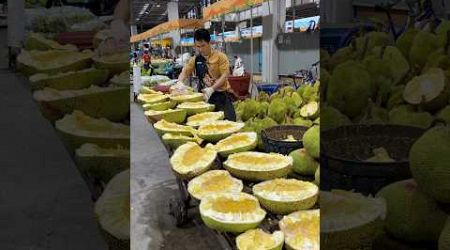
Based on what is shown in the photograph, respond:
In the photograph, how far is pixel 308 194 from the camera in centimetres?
122

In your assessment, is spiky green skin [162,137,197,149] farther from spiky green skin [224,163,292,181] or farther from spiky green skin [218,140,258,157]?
spiky green skin [224,163,292,181]

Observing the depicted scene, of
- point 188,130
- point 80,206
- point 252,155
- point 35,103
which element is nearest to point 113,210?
point 80,206

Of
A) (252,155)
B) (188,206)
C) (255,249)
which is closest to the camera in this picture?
(255,249)

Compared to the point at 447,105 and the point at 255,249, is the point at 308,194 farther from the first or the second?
the point at 447,105

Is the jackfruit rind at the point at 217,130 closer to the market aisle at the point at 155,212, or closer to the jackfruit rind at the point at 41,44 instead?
the market aisle at the point at 155,212

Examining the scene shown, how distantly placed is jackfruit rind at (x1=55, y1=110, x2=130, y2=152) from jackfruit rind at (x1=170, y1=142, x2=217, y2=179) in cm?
103

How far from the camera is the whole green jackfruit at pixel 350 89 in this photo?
0.56 metres

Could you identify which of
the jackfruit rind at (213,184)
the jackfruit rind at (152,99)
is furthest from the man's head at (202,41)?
the jackfruit rind at (213,184)

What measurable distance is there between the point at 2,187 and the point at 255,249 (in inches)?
29.3

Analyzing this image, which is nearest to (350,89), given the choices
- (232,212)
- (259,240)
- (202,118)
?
(259,240)

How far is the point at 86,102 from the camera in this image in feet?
1.62

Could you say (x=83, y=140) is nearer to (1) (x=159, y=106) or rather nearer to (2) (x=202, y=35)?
(1) (x=159, y=106)

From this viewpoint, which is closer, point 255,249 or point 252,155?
point 255,249

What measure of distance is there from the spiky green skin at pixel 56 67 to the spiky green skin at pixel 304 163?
37.6 inches
